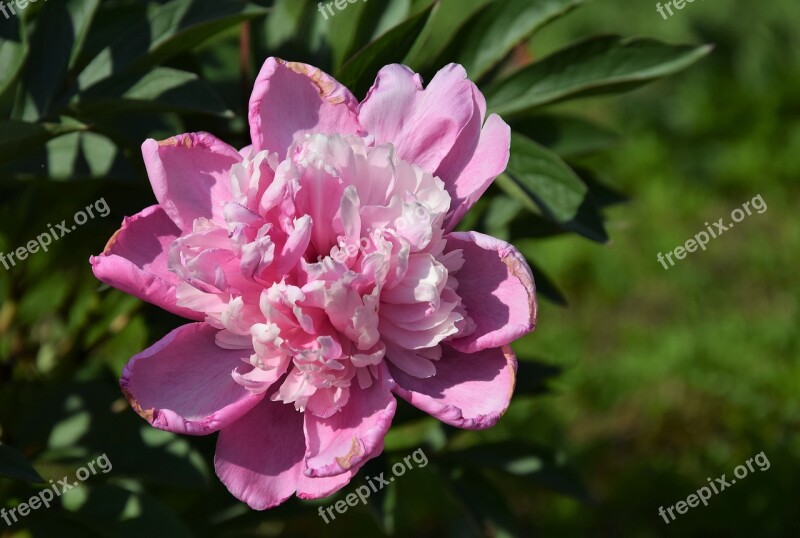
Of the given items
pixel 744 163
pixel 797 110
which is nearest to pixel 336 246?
pixel 744 163

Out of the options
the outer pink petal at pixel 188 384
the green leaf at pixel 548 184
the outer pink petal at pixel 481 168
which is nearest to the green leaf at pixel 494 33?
the green leaf at pixel 548 184

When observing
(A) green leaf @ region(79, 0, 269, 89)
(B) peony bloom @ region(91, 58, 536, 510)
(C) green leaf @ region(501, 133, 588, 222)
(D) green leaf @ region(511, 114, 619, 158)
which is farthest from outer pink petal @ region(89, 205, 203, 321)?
(D) green leaf @ region(511, 114, 619, 158)

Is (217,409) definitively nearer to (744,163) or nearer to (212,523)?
(212,523)

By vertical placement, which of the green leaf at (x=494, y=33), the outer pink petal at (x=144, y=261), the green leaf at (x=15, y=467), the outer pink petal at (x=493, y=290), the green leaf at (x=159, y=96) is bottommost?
the green leaf at (x=15, y=467)

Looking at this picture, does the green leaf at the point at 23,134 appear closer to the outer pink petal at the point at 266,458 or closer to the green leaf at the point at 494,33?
the outer pink petal at the point at 266,458

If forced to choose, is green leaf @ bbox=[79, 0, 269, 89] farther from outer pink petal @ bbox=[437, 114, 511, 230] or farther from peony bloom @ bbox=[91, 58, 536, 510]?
outer pink petal @ bbox=[437, 114, 511, 230]

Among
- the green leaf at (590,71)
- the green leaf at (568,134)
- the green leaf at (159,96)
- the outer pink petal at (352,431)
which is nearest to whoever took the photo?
the outer pink petal at (352,431)
